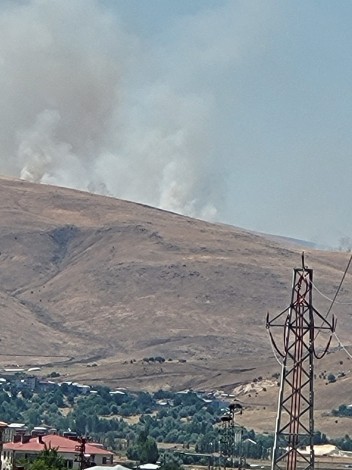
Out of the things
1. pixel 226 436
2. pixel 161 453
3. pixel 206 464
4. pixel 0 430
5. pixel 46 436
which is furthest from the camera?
pixel 161 453

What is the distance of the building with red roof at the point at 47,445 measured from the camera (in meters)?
140

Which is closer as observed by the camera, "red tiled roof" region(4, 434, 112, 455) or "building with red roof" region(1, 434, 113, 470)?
"building with red roof" region(1, 434, 113, 470)

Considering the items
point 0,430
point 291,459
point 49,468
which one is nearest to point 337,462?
point 0,430

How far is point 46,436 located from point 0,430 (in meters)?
22.6

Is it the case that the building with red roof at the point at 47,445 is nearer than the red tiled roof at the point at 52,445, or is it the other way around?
the building with red roof at the point at 47,445

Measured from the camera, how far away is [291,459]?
87.0 m

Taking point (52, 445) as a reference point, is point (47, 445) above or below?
below

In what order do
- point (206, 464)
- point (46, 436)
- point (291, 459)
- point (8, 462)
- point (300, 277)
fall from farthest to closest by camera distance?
point (206, 464) → point (46, 436) → point (8, 462) → point (291, 459) → point (300, 277)

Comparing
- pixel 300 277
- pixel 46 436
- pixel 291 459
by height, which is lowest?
pixel 291 459

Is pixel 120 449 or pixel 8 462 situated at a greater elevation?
pixel 120 449

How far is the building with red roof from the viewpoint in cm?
13988

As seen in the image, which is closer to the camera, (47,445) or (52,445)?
(47,445)

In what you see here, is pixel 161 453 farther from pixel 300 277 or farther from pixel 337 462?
pixel 300 277

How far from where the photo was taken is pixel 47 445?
140 m
